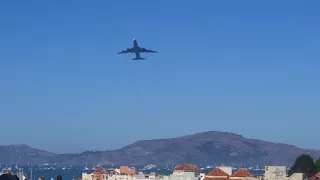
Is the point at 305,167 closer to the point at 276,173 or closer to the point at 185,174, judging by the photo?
the point at 276,173

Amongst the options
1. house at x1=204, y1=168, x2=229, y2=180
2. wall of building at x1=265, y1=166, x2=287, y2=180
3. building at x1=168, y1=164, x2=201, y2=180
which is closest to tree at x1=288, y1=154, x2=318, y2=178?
wall of building at x1=265, y1=166, x2=287, y2=180

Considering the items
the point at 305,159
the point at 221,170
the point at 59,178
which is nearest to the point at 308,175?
the point at 305,159

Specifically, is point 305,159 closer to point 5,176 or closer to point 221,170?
point 221,170

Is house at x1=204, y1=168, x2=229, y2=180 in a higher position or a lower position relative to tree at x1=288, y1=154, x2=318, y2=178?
lower

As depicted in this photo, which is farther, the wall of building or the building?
the building

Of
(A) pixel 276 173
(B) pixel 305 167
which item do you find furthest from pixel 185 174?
(B) pixel 305 167

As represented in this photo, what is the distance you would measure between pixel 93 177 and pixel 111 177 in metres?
5.64

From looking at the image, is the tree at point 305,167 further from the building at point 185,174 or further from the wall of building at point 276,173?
the building at point 185,174

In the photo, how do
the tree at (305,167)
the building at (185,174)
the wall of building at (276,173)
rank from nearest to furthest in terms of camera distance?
the wall of building at (276,173) → the building at (185,174) → the tree at (305,167)

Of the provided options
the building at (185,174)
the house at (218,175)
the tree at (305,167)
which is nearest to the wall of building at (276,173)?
the house at (218,175)

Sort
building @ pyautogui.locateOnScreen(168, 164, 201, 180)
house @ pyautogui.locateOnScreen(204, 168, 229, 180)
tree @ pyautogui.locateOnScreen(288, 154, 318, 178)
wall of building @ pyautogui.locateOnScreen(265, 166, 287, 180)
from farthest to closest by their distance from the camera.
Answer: tree @ pyautogui.locateOnScreen(288, 154, 318, 178), building @ pyautogui.locateOnScreen(168, 164, 201, 180), wall of building @ pyautogui.locateOnScreen(265, 166, 287, 180), house @ pyautogui.locateOnScreen(204, 168, 229, 180)

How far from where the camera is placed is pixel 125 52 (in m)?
91.9

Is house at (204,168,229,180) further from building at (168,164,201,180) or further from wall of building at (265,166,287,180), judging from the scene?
wall of building at (265,166,287,180)

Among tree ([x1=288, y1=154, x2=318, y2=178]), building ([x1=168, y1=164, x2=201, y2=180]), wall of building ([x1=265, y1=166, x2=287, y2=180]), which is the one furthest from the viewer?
tree ([x1=288, y1=154, x2=318, y2=178])
